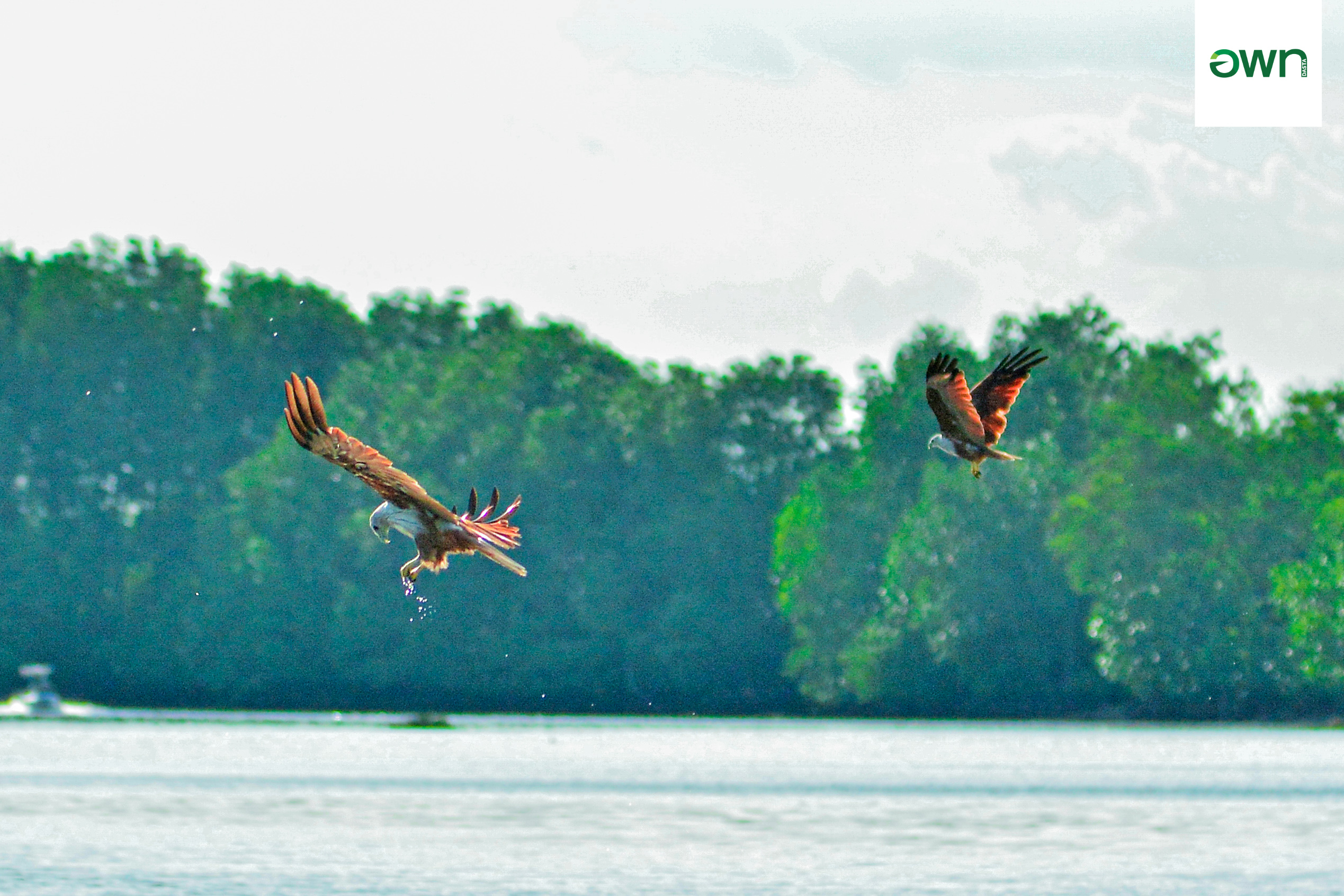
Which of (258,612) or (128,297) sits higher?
(128,297)

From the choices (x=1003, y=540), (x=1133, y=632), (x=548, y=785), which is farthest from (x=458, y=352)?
(x=548, y=785)

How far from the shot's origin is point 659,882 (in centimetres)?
4747

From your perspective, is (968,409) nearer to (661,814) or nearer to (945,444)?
(945,444)

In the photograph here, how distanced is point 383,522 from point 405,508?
0.43 ft

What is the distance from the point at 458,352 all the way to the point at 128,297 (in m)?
20.4

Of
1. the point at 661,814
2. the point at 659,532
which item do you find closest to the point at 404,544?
the point at 659,532

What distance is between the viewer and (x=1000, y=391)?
8.49 metres

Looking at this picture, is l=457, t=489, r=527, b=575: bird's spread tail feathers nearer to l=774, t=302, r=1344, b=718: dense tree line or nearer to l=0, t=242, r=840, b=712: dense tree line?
l=774, t=302, r=1344, b=718: dense tree line

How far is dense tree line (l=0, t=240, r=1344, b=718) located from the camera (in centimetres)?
11406

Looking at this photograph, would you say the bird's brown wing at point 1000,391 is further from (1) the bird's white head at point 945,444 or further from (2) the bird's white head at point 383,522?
(2) the bird's white head at point 383,522

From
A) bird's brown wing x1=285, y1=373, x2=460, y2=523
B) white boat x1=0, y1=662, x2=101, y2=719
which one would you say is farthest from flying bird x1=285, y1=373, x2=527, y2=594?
white boat x1=0, y1=662, x2=101, y2=719

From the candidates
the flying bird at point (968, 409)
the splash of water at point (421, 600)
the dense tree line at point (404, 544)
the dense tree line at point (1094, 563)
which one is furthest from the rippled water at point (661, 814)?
the flying bird at point (968, 409)

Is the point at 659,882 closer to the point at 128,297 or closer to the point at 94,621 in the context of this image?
the point at 94,621

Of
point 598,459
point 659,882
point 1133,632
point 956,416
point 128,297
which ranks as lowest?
point 659,882
